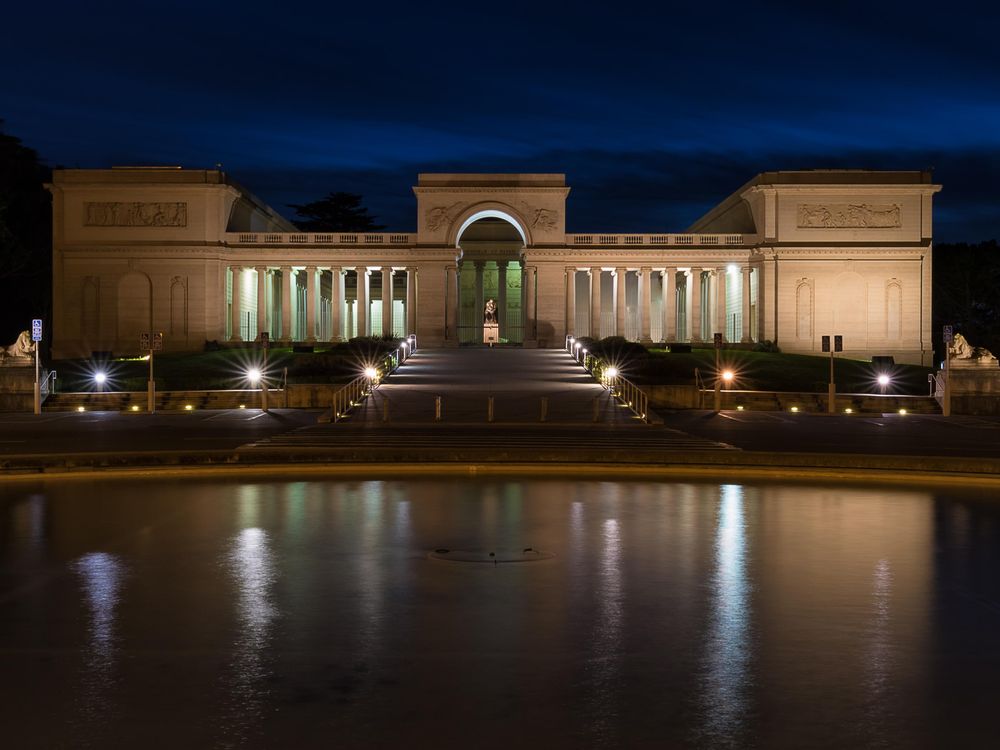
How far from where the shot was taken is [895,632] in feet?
37.9

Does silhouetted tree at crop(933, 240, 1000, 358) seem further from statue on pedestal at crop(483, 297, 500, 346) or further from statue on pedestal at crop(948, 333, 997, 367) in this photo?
statue on pedestal at crop(948, 333, 997, 367)

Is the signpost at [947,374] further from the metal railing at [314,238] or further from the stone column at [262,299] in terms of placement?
the stone column at [262,299]

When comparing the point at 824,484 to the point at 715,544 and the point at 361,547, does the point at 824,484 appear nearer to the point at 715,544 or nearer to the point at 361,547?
the point at 715,544

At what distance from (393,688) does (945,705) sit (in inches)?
175

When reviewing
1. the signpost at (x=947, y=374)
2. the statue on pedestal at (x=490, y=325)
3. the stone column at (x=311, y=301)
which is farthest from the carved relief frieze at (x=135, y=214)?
the signpost at (x=947, y=374)

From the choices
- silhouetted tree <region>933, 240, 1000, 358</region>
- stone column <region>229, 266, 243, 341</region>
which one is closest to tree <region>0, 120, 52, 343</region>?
stone column <region>229, 266, 243, 341</region>

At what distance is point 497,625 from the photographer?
1177 centimetres

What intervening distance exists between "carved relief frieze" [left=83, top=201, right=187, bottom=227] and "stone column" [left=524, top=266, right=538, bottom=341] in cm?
2532

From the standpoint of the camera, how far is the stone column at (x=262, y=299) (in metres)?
86.1

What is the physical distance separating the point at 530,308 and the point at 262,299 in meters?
19.9

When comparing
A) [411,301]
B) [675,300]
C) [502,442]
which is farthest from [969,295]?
[502,442]

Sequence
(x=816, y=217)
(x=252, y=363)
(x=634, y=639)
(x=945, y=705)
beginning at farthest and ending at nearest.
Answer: (x=816, y=217) < (x=252, y=363) < (x=634, y=639) < (x=945, y=705)

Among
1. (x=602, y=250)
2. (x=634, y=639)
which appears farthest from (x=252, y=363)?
(x=634, y=639)

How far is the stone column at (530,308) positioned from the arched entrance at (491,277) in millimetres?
11981
